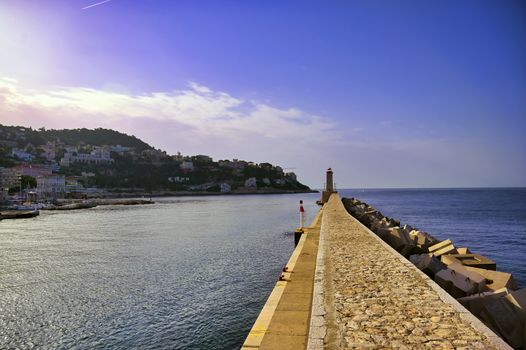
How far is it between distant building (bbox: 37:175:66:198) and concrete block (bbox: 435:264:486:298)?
114830mm

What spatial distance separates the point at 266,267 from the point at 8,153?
6327 inches

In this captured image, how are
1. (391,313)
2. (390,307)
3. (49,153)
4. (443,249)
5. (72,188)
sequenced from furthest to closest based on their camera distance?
1. (49,153)
2. (72,188)
3. (443,249)
4. (390,307)
5. (391,313)

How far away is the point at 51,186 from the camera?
110688mm

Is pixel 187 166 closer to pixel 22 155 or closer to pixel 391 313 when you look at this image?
pixel 22 155

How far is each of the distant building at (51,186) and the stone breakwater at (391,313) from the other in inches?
4525

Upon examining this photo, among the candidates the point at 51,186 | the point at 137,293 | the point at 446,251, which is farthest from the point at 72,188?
the point at 446,251

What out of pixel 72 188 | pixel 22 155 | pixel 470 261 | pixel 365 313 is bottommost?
pixel 470 261

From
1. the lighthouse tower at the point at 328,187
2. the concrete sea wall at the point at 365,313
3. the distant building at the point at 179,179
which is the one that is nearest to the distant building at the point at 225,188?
the distant building at the point at 179,179

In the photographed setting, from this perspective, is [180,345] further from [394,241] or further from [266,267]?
[394,241]

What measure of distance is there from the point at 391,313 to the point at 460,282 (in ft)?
15.9

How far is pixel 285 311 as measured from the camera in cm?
657

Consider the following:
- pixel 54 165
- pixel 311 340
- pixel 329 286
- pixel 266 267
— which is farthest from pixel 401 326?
pixel 54 165

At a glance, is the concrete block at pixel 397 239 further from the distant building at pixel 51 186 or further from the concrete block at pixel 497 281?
the distant building at pixel 51 186

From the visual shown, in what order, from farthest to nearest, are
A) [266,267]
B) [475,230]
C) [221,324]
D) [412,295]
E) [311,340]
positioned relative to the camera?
[475,230], [266,267], [221,324], [412,295], [311,340]
